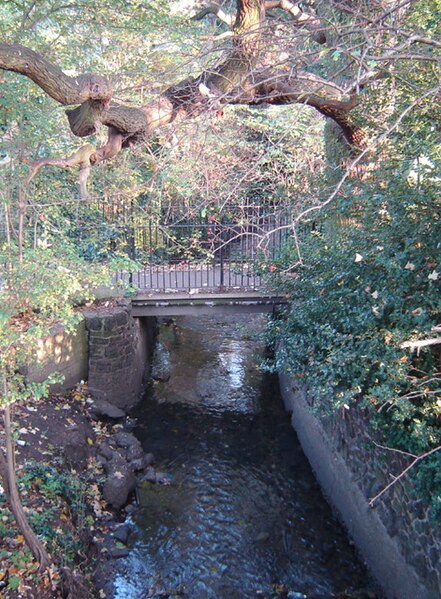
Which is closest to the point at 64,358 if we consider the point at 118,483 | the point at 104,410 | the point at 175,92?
the point at 104,410

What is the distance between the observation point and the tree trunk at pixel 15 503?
4.15 meters

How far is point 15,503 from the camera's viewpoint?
4.15 meters

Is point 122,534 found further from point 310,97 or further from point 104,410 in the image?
point 310,97

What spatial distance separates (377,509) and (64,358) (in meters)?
5.34

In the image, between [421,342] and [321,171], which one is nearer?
[421,342]

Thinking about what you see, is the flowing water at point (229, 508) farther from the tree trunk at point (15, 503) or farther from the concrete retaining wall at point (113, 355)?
the tree trunk at point (15, 503)

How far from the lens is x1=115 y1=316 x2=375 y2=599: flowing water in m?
5.22

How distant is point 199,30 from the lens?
25.0ft

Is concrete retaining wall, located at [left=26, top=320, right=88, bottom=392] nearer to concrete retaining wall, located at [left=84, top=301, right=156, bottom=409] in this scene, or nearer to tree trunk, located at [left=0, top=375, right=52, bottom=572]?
concrete retaining wall, located at [left=84, top=301, right=156, bottom=409]

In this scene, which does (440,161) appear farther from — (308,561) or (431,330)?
(308,561)

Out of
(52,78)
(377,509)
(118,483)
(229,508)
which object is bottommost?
(229,508)

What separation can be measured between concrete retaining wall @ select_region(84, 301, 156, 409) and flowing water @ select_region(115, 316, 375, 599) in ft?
1.79

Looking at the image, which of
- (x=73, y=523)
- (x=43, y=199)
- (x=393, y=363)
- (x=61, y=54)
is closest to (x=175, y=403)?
(x=73, y=523)

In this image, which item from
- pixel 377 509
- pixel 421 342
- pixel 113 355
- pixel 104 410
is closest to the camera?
pixel 421 342
